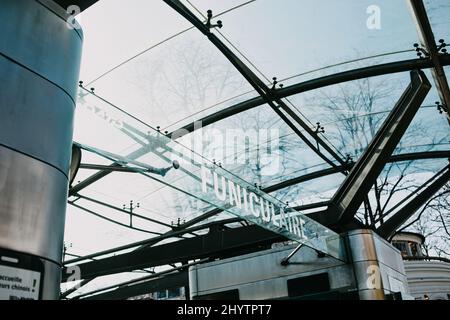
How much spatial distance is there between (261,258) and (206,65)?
186 inches

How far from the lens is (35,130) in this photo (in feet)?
10.4

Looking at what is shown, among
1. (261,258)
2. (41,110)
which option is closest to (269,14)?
(261,258)

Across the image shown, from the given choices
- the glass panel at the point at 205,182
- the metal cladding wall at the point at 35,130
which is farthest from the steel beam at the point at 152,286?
the metal cladding wall at the point at 35,130

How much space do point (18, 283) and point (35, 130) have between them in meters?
1.12

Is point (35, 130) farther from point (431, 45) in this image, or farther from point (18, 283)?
point (431, 45)

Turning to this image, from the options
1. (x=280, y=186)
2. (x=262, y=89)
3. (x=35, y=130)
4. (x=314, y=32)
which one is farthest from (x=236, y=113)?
(x=35, y=130)

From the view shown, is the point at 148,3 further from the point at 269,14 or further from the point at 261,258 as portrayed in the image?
the point at 261,258

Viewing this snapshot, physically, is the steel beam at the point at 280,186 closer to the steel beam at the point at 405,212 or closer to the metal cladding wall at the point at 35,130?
the steel beam at the point at 405,212

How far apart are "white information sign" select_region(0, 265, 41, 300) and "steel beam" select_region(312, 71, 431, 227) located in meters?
5.76

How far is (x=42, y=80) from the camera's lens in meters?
3.36

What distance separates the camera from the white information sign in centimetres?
262

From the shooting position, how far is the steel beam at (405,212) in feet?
33.3

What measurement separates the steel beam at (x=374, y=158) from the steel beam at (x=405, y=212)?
2.75m
